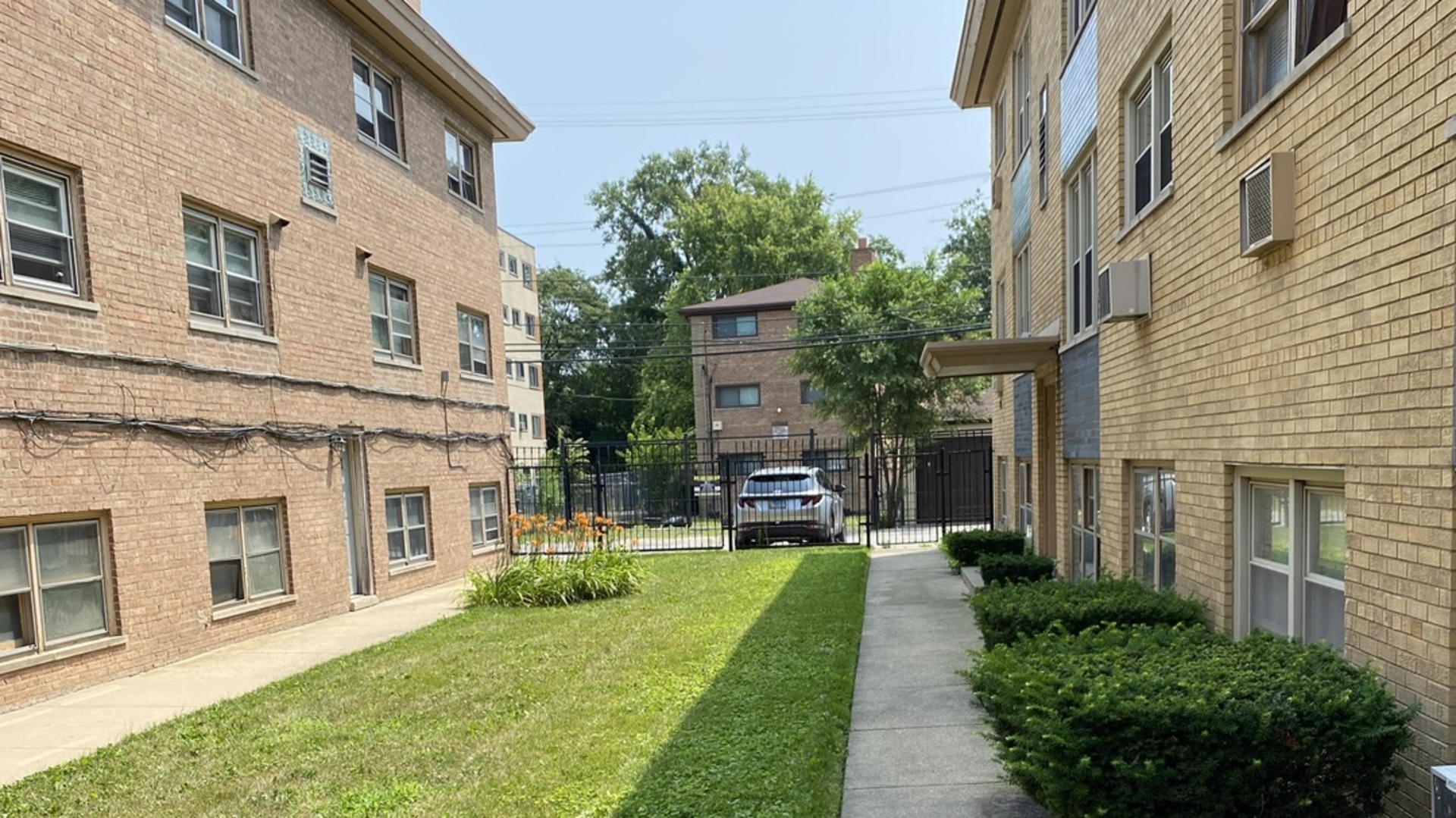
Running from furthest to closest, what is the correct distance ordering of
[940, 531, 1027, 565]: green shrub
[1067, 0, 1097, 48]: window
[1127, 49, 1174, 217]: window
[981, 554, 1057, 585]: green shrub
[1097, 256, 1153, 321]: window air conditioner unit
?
[940, 531, 1027, 565]: green shrub
[981, 554, 1057, 585]: green shrub
[1067, 0, 1097, 48]: window
[1097, 256, 1153, 321]: window air conditioner unit
[1127, 49, 1174, 217]: window

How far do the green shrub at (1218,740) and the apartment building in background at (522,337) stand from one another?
112 ft

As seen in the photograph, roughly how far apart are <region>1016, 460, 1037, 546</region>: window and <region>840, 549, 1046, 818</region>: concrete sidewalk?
2881 mm

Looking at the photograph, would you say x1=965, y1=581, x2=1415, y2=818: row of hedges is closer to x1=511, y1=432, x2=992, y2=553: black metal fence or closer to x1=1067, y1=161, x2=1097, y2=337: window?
x1=1067, y1=161, x2=1097, y2=337: window

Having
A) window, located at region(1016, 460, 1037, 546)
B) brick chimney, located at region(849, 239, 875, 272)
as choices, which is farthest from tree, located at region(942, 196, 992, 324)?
window, located at region(1016, 460, 1037, 546)

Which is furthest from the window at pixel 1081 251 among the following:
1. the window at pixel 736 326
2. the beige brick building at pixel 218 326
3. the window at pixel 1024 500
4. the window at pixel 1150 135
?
the window at pixel 736 326

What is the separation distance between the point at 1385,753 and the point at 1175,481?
2.85m

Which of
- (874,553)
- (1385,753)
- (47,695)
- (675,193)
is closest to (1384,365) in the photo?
(1385,753)

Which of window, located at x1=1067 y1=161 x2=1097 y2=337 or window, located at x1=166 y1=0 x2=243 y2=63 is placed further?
window, located at x1=166 y1=0 x2=243 y2=63

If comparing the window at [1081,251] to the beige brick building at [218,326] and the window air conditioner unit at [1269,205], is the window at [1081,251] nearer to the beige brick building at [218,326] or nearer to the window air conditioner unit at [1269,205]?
the window air conditioner unit at [1269,205]

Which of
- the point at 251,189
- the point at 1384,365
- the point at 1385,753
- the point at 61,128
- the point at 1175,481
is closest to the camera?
the point at 1385,753

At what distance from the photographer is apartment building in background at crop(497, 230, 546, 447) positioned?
124ft

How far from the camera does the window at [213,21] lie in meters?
8.43

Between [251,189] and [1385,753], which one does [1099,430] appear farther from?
[251,189]

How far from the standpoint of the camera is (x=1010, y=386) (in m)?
12.9
